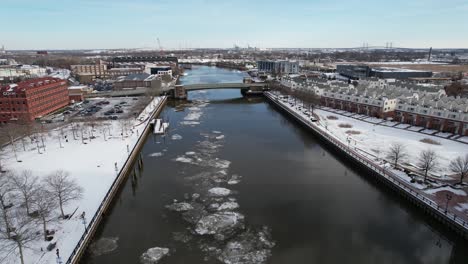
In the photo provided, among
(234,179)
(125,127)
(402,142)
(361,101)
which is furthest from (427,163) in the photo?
(125,127)

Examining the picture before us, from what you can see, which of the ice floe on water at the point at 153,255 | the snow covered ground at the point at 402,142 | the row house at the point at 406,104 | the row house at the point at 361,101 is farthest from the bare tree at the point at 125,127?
the row house at the point at 361,101

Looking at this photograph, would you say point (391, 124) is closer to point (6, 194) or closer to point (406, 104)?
point (406, 104)

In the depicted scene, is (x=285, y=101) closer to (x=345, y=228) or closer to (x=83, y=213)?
(x=345, y=228)

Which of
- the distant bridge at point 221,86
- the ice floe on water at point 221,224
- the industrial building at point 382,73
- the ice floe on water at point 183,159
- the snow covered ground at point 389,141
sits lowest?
the ice floe on water at point 221,224

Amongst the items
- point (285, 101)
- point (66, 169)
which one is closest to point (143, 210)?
point (66, 169)

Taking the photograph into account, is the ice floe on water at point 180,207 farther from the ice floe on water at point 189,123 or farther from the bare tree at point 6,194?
the ice floe on water at point 189,123

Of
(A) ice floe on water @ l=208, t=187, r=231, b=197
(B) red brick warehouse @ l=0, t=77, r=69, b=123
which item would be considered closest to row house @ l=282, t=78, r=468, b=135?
(A) ice floe on water @ l=208, t=187, r=231, b=197
